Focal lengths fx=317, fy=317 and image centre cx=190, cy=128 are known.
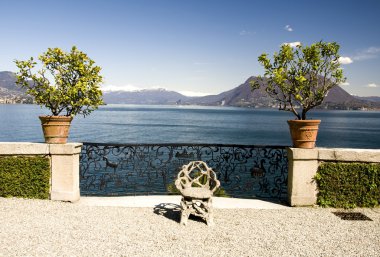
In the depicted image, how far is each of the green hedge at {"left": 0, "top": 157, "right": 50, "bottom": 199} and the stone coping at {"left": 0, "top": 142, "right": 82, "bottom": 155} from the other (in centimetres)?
16

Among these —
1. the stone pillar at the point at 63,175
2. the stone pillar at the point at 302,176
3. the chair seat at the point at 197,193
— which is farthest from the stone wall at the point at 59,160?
the stone pillar at the point at 302,176

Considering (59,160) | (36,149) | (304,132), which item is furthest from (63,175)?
(304,132)

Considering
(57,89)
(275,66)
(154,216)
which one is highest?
(275,66)

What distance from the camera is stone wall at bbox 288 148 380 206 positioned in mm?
8133

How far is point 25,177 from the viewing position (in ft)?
27.3

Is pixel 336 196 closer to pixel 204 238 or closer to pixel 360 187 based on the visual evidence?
pixel 360 187

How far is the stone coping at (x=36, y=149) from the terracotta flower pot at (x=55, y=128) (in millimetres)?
175

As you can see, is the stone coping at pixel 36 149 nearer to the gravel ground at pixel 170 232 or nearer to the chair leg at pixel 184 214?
the gravel ground at pixel 170 232

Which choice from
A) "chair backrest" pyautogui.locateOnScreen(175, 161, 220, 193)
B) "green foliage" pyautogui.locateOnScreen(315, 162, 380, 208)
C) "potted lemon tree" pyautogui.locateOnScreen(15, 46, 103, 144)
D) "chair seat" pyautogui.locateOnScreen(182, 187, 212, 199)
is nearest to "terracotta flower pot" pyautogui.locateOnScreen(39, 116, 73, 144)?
"potted lemon tree" pyautogui.locateOnScreen(15, 46, 103, 144)

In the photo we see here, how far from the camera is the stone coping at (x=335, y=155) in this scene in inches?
320

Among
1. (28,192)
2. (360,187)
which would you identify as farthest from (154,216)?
(360,187)

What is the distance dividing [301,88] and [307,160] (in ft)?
6.12

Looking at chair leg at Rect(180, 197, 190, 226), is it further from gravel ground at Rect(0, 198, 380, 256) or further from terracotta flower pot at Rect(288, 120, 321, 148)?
terracotta flower pot at Rect(288, 120, 321, 148)

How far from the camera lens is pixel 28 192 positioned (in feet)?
27.5
